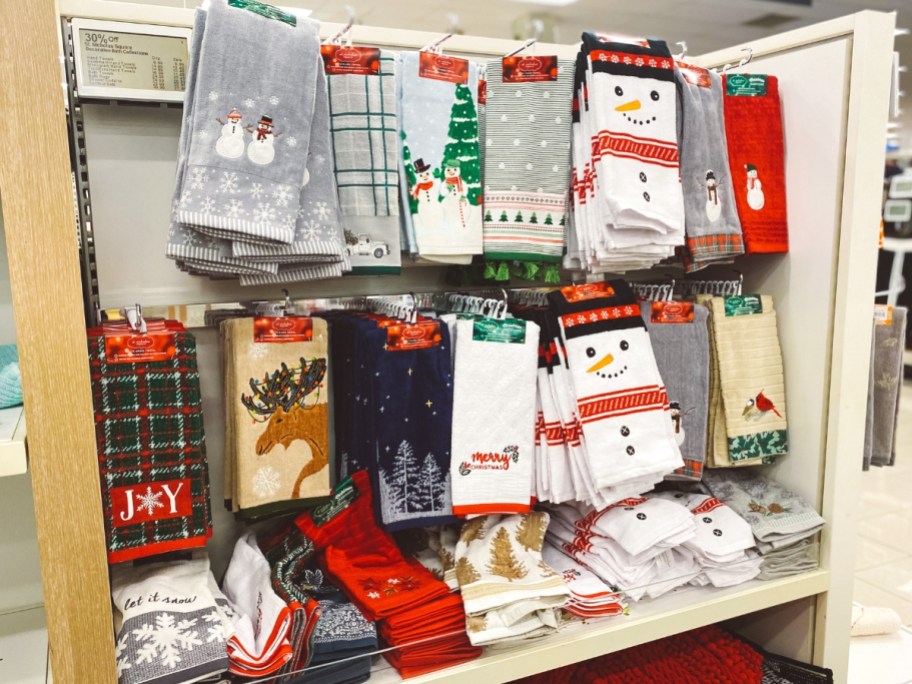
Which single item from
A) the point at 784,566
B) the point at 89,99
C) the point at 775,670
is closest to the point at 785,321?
the point at 784,566

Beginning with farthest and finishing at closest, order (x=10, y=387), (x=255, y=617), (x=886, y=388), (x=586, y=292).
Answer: (x=886, y=388), (x=586, y=292), (x=255, y=617), (x=10, y=387)

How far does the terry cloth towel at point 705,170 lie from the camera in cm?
168

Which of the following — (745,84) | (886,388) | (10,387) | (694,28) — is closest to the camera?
(10,387)

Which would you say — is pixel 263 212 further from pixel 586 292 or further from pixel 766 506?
pixel 766 506

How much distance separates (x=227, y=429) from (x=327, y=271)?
36 centimetres

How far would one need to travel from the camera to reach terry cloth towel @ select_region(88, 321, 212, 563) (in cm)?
129

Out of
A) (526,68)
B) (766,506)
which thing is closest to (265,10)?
(526,68)

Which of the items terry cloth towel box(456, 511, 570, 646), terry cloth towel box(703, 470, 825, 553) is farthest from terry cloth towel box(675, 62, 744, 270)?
terry cloth towel box(456, 511, 570, 646)

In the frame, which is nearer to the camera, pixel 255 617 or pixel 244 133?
pixel 244 133

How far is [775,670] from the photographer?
191cm

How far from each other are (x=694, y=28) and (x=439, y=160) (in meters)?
7.42

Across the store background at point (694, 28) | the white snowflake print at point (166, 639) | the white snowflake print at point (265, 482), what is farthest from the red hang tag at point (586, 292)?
the store background at point (694, 28)

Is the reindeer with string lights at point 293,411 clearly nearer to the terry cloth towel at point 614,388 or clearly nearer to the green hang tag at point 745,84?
the terry cloth towel at point 614,388

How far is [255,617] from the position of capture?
1417 millimetres
